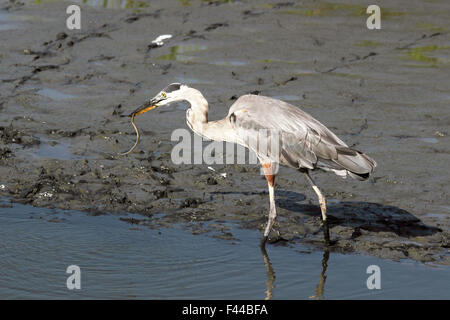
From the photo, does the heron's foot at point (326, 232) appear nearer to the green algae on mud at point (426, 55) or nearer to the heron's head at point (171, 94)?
the heron's head at point (171, 94)

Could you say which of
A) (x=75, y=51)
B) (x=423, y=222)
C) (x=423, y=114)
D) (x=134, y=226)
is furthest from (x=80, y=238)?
(x=75, y=51)

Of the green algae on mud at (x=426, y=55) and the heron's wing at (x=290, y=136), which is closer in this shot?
the heron's wing at (x=290, y=136)

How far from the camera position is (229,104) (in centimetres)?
1099

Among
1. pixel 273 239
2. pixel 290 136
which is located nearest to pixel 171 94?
pixel 290 136

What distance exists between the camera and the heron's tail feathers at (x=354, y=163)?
7.40 metres

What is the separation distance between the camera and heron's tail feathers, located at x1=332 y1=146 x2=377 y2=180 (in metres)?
7.40

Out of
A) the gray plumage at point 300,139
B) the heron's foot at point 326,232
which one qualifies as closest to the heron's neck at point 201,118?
the gray plumage at point 300,139

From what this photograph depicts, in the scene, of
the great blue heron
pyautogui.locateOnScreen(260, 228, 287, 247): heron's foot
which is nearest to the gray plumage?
the great blue heron

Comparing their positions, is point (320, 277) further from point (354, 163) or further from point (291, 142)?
point (291, 142)

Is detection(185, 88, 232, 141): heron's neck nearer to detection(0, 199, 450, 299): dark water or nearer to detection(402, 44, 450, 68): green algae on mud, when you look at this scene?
detection(0, 199, 450, 299): dark water
